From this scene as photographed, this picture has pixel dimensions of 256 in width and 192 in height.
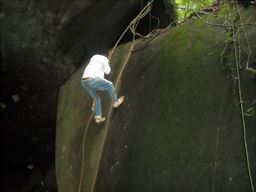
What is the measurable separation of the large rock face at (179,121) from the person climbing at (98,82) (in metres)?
0.15

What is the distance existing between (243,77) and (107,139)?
Answer: 1927mm

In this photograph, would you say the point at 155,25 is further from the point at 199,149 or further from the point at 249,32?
the point at 199,149

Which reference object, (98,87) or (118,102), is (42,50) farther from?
(118,102)

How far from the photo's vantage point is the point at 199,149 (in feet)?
14.9

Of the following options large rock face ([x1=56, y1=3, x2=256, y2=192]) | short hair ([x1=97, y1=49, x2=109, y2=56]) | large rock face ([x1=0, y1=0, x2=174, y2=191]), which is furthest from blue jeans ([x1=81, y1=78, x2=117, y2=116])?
short hair ([x1=97, y1=49, x2=109, y2=56])

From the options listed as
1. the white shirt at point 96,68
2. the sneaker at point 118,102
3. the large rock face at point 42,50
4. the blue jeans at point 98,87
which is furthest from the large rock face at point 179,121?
the large rock face at point 42,50

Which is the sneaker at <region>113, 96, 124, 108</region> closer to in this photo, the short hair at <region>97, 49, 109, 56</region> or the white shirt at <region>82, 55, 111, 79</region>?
the white shirt at <region>82, 55, 111, 79</region>

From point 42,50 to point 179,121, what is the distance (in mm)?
2781

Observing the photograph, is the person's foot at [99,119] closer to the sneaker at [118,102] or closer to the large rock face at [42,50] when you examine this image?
the sneaker at [118,102]

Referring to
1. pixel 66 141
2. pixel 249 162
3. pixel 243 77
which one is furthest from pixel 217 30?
pixel 66 141

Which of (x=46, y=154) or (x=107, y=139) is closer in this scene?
(x=107, y=139)

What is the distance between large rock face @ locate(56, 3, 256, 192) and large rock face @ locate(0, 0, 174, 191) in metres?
0.82

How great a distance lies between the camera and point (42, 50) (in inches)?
263

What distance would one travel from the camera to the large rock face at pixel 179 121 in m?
4.44
